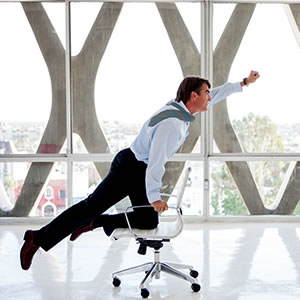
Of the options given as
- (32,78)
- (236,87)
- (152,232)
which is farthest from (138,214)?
(32,78)

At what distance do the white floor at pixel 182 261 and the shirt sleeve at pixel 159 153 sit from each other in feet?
2.49

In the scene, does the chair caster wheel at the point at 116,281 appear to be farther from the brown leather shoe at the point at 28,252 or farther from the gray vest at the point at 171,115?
the gray vest at the point at 171,115

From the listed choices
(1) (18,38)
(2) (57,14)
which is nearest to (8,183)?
(1) (18,38)

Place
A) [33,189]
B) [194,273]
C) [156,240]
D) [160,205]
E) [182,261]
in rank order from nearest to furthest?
[160,205]
[156,240]
[194,273]
[182,261]
[33,189]

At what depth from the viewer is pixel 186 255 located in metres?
4.31

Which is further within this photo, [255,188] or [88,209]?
[255,188]

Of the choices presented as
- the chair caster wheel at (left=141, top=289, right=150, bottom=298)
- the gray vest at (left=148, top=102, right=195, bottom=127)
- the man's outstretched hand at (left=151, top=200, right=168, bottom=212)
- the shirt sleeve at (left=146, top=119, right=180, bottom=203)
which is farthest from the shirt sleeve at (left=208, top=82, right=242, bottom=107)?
the chair caster wheel at (left=141, top=289, right=150, bottom=298)

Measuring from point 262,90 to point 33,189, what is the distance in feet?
9.69

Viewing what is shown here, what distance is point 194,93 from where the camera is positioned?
3.31 m

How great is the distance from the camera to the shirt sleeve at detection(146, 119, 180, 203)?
10.0 ft

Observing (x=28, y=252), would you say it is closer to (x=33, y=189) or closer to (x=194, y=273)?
(x=194, y=273)

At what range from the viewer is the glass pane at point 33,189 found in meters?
5.79

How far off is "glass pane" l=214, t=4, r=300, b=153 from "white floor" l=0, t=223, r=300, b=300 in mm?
1037

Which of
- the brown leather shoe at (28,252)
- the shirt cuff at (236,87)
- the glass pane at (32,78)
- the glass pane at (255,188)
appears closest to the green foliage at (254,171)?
the glass pane at (255,188)
